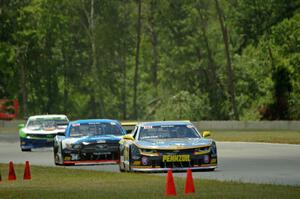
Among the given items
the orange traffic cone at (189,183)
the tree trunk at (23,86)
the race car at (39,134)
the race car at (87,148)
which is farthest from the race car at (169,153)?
the tree trunk at (23,86)

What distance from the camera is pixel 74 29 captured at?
120 meters

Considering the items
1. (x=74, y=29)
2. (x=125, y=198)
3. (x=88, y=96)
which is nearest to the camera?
(x=125, y=198)

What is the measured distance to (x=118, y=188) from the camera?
20.9 meters

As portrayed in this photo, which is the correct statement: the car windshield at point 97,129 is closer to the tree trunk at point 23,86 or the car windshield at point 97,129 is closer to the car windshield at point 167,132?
the car windshield at point 167,132

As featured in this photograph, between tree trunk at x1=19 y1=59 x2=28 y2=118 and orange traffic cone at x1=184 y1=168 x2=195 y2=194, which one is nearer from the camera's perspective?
orange traffic cone at x1=184 y1=168 x2=195 y2=194

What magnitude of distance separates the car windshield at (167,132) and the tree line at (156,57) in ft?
177

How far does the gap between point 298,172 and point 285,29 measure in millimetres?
65979

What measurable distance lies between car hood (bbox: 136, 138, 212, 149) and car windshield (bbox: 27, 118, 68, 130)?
19.0 m

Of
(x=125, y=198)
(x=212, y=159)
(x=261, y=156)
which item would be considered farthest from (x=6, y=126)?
(x=125, y=198)

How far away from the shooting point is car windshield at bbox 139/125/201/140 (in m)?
27.6

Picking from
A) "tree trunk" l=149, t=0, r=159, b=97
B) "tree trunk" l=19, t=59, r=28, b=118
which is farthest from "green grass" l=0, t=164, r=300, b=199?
"tree trunk" l=149, t=0, r=159, b=97

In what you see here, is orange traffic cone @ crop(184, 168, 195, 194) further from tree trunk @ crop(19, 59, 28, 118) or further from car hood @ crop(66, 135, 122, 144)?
tree trunk @ crop(19, 59, 28, 118)

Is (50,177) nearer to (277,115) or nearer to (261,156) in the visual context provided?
(261,156)

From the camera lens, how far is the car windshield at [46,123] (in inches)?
1812
